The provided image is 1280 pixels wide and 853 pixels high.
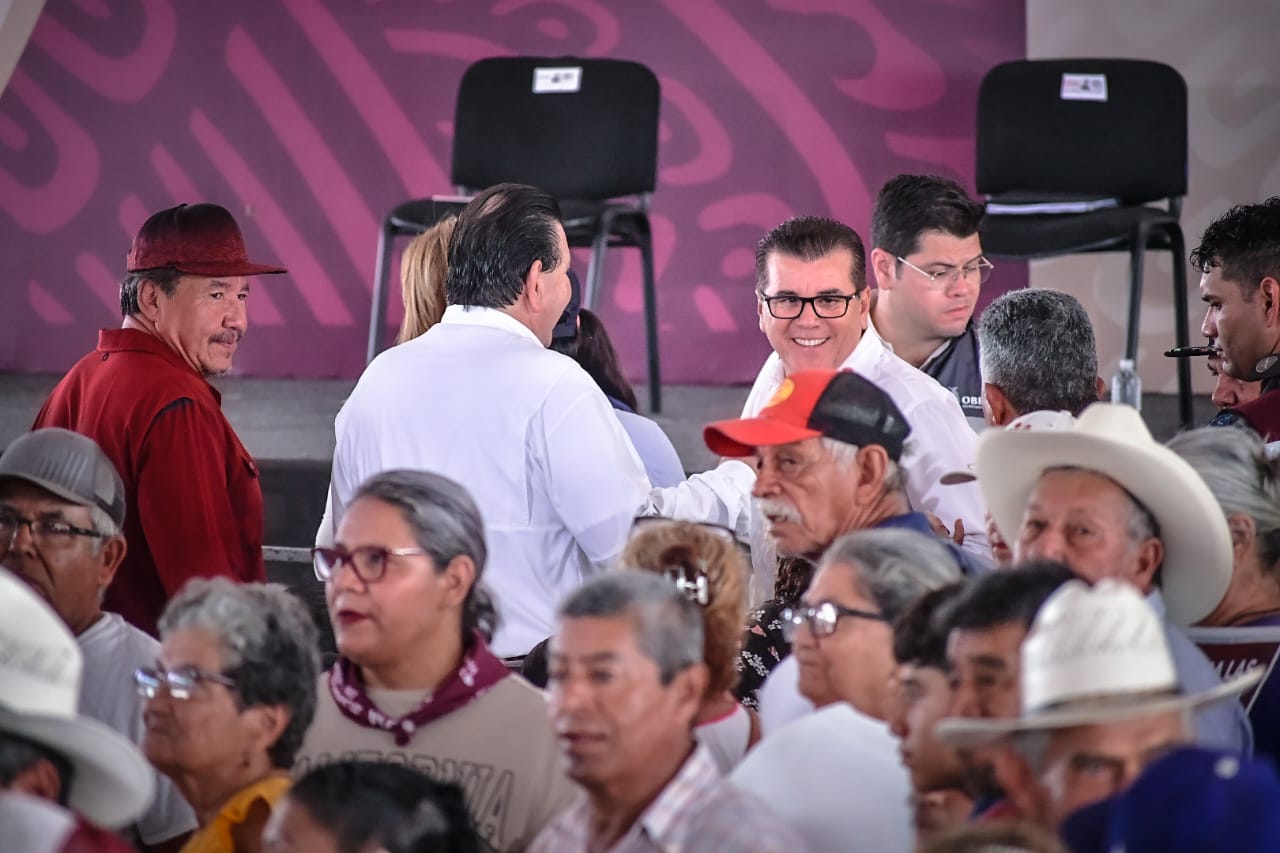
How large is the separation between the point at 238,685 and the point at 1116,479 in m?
1.36

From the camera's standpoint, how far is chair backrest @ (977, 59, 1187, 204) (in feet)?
21.4

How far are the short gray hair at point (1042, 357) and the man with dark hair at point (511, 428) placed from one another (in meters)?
0.80

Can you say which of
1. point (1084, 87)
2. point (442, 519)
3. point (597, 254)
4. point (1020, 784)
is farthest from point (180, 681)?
point (1084, 87)

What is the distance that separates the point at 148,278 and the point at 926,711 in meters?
2.15

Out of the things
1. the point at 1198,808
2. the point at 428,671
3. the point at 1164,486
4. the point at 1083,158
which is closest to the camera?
the point at 1198,808

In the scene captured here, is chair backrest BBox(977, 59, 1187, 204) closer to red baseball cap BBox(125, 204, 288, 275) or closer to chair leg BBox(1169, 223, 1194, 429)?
chair leg BBox(1169, 223, 1194, 429)

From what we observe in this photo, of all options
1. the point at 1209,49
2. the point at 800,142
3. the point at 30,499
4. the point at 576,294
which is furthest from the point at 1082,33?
the point at 30,499

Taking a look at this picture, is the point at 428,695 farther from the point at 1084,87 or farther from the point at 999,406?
the point at 1084,87

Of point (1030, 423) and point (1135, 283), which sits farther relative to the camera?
point (1135, 283)

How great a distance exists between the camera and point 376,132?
7.43 m

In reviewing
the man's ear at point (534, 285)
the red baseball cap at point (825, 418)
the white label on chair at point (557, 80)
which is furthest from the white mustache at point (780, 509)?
the white label on chair at point (557, 80)

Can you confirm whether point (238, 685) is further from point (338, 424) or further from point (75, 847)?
point (338, 424)

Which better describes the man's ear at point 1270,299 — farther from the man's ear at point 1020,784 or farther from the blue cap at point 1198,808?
the blue cap at point 1198,808

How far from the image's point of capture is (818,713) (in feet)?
8.13
